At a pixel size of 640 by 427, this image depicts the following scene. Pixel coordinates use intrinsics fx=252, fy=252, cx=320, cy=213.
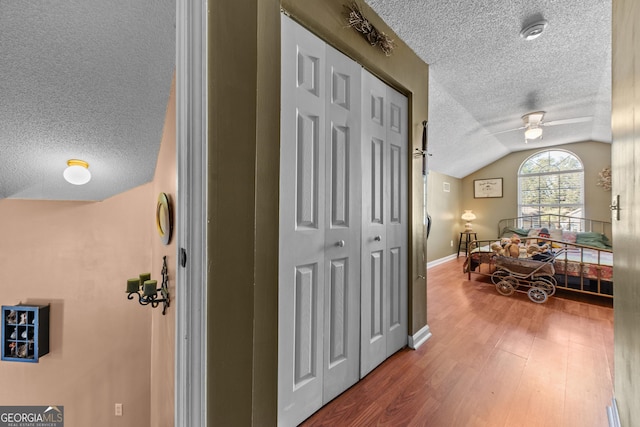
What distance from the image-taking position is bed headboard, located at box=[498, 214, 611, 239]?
4.70 metres

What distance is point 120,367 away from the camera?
2.59 m

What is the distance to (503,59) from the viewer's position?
218 cm

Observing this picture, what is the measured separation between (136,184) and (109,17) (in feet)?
5.68

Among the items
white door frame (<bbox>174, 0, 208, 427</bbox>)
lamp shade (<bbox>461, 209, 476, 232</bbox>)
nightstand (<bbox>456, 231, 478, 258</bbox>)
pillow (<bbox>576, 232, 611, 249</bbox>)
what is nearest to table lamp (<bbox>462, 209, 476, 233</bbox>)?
lamp shade (<bbox>461, 209, 476, 232</bbox>)

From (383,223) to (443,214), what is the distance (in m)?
4.22

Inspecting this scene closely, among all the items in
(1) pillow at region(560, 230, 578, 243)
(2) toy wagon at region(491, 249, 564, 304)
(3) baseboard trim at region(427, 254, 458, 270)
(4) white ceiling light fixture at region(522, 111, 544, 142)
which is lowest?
(3) baseboard trim at region(427, 254, 458, 270)

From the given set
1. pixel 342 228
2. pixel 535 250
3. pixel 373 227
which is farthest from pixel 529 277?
pixel 342 228

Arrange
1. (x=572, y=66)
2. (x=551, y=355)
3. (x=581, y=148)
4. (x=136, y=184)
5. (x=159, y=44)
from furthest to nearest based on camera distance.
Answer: (x=581, y=148) → (x=136, y=184) → (x=572, y=66) → (x=551, y=355) → (x=159, y=44)

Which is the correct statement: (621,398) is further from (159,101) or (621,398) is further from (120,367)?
(120,367)

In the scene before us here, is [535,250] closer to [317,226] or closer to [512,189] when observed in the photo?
[512,189]

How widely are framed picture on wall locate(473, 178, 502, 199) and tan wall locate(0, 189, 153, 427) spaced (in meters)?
6.53

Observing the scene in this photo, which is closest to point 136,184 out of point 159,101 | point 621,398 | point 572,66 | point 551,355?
point 159,101

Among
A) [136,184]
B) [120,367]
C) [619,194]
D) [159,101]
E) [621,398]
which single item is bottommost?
[120,367]

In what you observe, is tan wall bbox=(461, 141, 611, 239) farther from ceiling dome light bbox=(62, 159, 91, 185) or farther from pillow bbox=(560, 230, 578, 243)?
ceiling dome light bbox=(62, 159, 91, 185)
